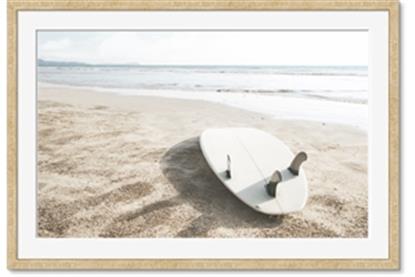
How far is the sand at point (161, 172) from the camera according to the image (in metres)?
1.40

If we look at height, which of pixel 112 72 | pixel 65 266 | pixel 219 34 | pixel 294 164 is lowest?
pixel 65 266

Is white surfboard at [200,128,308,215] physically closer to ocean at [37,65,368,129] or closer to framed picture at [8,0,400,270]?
framed picture at [8,0,400,270]

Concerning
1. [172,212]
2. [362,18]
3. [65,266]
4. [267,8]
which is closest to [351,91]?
[362,18]

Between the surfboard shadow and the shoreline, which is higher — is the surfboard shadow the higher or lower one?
the lower one

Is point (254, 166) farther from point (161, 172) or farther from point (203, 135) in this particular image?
point (161, 172)

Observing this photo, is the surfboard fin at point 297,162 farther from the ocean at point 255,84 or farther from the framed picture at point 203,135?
the ocean at point 255,84

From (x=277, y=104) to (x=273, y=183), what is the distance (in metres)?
0.30

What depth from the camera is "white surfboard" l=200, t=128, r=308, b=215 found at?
1.40m

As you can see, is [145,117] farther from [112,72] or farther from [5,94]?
[5,94]

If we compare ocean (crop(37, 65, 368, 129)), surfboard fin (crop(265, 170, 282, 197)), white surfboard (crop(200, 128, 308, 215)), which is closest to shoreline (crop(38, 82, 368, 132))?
ocean (crop(37, 65, 368, 129))

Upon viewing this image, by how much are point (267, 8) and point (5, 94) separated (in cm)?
100

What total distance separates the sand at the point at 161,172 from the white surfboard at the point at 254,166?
0.03 metres

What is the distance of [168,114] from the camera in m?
1.50

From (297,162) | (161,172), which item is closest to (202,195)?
(161,172)
